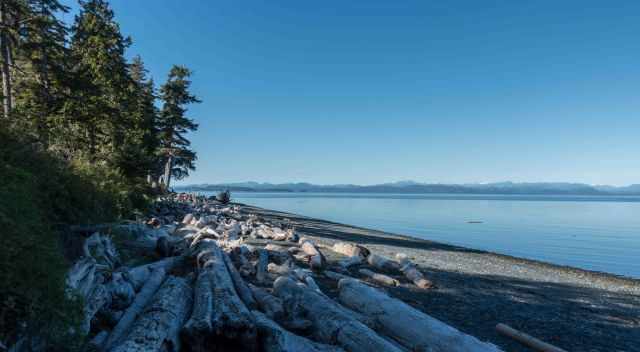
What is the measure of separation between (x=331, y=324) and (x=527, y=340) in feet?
11.2

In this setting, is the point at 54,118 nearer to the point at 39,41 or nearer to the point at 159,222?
the point at 39,41

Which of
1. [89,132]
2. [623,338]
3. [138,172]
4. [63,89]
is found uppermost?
[63,89]

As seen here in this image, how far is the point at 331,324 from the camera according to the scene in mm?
4387

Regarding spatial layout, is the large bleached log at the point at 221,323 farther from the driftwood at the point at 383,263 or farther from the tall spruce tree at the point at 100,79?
the tall spruce tree at the point at 100,79

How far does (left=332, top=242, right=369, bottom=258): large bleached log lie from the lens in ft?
37.4

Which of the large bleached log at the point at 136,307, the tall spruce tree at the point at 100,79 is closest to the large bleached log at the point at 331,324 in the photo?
the large bleached log at the point at 136,307

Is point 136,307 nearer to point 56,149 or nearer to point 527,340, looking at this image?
point 527,340

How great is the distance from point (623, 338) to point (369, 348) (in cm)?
587

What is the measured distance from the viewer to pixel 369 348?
12.3ft

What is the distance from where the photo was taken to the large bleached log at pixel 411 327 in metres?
3.93

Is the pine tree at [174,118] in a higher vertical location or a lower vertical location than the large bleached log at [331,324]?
higher

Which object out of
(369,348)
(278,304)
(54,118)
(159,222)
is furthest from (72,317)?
(54,118)

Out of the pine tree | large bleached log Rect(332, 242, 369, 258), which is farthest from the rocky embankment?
the pine tree

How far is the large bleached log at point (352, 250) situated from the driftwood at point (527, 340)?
571 centimetres
